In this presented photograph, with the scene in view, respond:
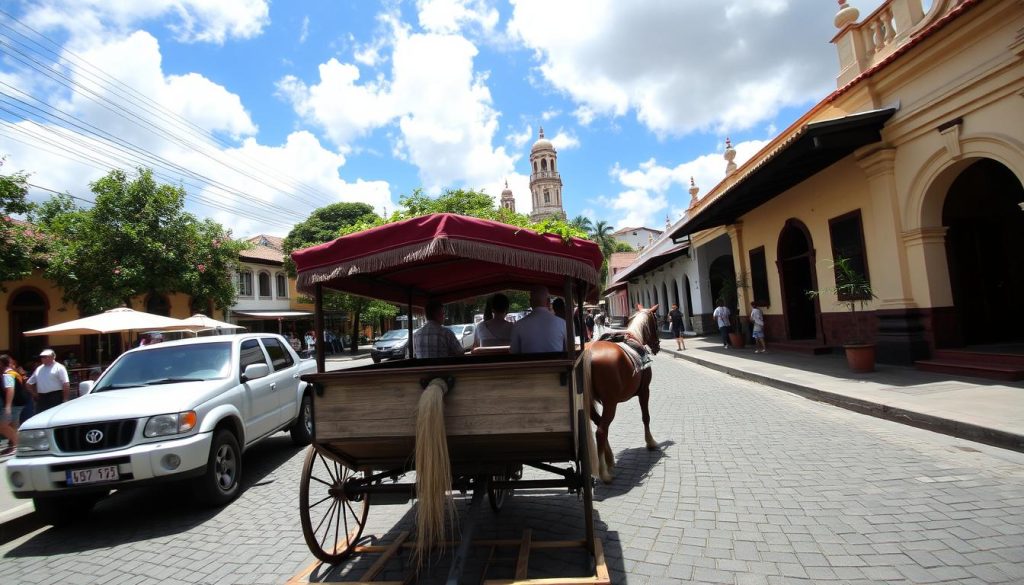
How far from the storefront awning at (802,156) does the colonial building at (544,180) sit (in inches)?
2738

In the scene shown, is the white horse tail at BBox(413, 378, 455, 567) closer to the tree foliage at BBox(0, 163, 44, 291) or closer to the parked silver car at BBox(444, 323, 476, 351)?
the tree foliage at BBox(0, 163, 44, 291)

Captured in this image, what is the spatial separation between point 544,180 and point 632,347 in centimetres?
8040

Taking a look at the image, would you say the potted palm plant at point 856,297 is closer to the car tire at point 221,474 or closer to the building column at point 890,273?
the building column at point 890,273

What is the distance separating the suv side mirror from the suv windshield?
0.21 metres

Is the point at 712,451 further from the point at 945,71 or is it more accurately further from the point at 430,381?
the point at 945,71

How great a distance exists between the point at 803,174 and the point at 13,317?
25452 millimetres

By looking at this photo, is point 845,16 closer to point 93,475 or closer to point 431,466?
point 431,466

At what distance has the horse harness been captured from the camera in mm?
5184

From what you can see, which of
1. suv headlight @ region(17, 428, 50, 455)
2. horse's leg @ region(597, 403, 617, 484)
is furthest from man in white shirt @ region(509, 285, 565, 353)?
suv headlight @ region(17, 428, 50, 455)

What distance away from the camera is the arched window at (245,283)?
95.2 feet

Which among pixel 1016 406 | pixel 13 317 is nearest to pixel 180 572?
pixel 1016 406

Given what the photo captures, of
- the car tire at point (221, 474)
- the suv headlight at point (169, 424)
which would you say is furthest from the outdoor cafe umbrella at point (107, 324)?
the suv headlight at point (169, 424)

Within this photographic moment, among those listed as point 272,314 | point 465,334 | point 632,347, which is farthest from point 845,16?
point 272,314

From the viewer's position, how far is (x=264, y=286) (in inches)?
1226
